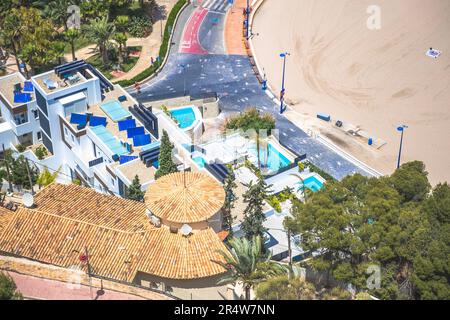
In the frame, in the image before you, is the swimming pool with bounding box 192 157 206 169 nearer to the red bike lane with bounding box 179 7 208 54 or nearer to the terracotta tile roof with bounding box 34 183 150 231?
the terracotta tile roof with bounding box 34 183 150 231

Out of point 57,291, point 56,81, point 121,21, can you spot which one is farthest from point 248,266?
point 121,21

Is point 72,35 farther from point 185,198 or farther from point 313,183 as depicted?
point 185,198

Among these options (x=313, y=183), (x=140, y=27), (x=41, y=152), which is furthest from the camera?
(x=140, y=27)

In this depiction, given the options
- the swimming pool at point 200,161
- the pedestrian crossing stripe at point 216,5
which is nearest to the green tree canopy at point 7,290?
the swimming pool at point 200,161

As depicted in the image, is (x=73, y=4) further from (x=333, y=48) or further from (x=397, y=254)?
(x=397, y=254)

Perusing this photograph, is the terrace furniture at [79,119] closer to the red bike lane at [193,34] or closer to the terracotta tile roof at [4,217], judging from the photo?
the terracotta tile roof at [4,217]

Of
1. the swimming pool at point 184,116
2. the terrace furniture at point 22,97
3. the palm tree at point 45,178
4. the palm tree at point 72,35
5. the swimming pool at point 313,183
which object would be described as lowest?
the swimming pool at point 313,183
